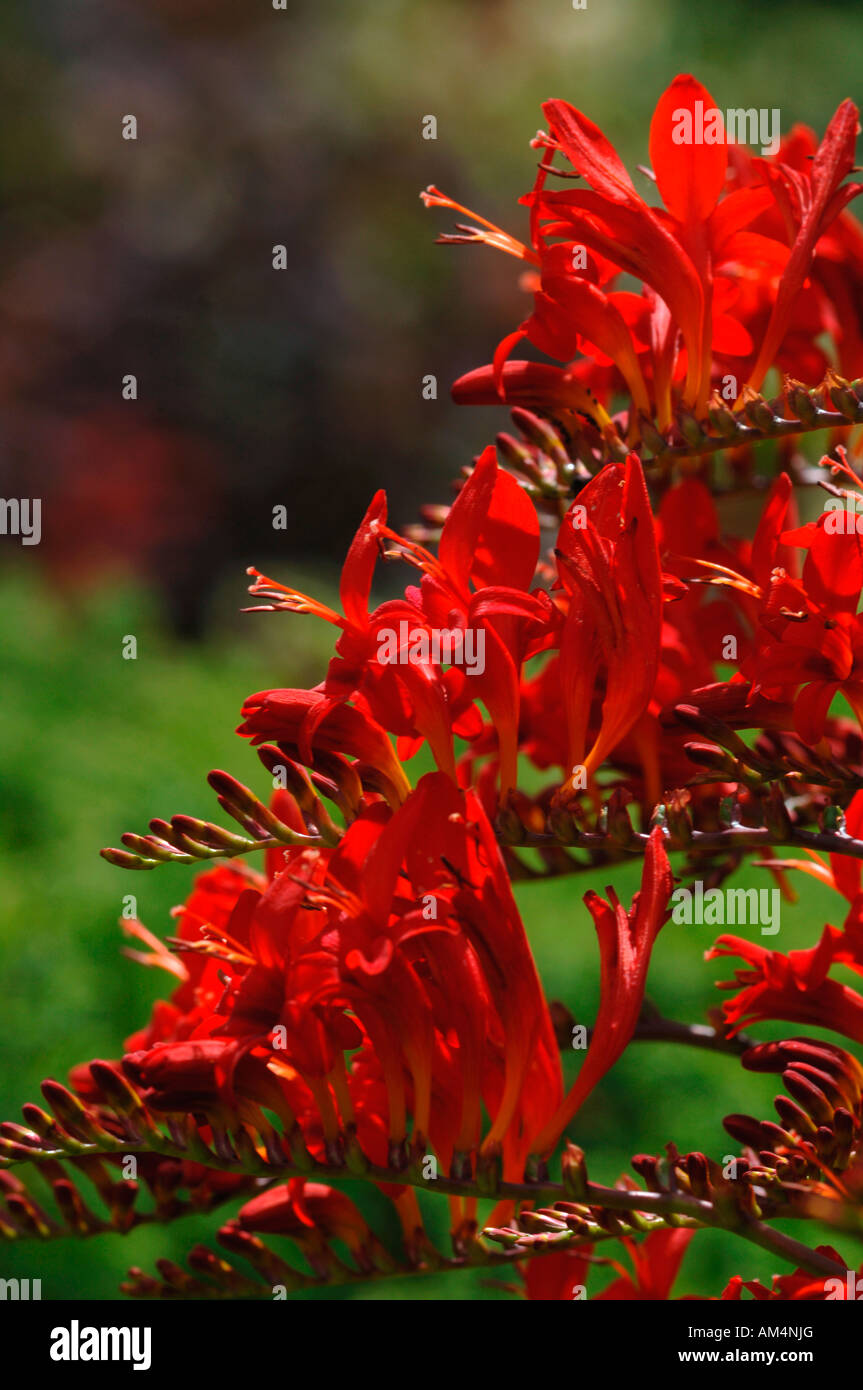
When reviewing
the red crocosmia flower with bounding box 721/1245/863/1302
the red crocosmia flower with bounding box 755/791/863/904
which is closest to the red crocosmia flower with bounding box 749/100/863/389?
the red crocosmia flower with bounding box 755/791/863/904

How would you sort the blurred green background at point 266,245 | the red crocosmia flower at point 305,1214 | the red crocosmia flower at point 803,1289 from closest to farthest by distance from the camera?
the red crocosmia flower at point 803,1289 → the red crocosmia flower at point 305,1214 → the blurred green background at point 266,245

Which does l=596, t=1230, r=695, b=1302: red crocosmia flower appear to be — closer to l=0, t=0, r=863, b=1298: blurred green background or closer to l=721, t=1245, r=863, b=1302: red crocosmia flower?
l=721, t=1245, r=863, b=1302: red crocosmia flower

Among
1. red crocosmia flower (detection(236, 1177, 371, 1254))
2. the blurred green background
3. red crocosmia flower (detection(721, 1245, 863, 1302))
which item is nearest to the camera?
red crocosmia flower (detection(721, 1245, 863, 1302))

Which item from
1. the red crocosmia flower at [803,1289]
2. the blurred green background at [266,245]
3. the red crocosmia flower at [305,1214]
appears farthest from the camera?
the blurred green background at [266,245]

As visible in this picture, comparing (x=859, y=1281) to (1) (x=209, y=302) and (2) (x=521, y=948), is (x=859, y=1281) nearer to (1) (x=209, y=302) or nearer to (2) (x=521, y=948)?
(2) (x=521, y=948)

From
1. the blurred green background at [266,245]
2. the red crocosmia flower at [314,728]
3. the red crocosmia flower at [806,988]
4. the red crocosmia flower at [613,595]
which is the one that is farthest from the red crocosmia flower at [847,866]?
the blurred green background at [266,245]

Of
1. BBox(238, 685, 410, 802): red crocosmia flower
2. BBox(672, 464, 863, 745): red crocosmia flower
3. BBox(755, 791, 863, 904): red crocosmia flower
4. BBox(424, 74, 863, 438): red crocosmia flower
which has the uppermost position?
BBox(424, 74, 863, 438): red crocosmia flower

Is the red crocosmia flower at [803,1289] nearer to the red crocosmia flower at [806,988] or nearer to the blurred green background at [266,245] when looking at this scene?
the red crocosmia flower at [806,988]

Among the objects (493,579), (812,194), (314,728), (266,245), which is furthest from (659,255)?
(266,245)
